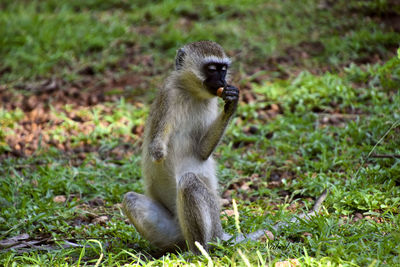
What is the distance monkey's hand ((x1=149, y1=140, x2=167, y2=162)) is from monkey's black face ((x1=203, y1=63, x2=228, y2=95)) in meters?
0.71

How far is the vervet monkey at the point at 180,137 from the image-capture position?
460 cm

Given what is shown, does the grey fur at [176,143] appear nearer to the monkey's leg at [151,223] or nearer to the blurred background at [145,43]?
the monkey's leg at [151,223]

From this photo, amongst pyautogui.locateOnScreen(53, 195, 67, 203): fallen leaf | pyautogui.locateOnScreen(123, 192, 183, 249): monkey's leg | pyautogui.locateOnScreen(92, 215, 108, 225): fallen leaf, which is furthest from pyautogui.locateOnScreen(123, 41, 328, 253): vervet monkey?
pyautogui.locateOnScreen(53, 195, 67, 203): fallen leaf

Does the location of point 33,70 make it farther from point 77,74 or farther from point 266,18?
point 266,18

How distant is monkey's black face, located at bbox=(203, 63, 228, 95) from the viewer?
15.5 ft

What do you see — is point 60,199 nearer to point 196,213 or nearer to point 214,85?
point 196,213

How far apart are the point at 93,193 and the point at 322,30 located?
5.92 meters

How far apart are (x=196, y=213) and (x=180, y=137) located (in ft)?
2.99

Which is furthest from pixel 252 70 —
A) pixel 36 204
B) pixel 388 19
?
pixel 36 204

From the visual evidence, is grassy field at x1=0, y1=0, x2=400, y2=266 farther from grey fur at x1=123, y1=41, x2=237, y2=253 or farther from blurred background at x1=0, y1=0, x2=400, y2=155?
grey fur at x1=123, y1=41, x2=237, y2=253

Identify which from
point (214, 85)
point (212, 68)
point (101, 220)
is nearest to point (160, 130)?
point (214, 85)

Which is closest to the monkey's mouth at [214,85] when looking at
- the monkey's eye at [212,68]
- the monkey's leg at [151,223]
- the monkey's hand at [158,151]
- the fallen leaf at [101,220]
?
the monkey's eye at [212,68]

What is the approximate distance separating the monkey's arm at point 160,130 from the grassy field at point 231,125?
865 millimetres

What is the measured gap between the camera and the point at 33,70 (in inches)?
361
